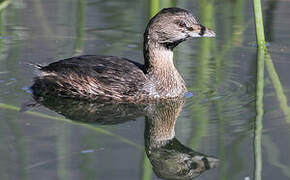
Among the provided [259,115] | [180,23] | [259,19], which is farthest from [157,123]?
[259,19]

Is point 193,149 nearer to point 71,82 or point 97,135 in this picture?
point 97,135

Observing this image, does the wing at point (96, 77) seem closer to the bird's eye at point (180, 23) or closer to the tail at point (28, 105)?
the tail at point (28, 105)

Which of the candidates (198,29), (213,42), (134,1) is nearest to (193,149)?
(198,29)

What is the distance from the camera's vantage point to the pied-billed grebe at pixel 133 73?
308 inches

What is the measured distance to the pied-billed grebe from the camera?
782cm

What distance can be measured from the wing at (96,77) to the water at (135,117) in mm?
450

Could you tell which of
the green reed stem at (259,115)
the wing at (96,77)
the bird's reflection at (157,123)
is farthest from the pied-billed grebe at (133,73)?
the green reed stem at (259,115)

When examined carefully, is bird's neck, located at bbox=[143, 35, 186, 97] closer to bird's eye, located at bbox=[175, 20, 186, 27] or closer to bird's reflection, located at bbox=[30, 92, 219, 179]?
bird's reflection, located at bbox=[30, 92, 219, 179]

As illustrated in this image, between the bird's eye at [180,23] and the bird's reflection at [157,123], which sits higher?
the bird's eye at [180,23]

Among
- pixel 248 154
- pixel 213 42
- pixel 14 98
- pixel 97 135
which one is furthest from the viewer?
pixel 213 42

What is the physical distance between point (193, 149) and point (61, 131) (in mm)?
1356

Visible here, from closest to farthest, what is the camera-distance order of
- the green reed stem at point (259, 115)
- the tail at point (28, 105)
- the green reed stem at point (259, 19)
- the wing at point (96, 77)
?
the green reed stem at point (259, 115) → the tail at point (28, 105) → the wing at point (96, 77) → the green reed stem at point (259, 19)

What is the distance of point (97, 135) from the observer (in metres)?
6.50

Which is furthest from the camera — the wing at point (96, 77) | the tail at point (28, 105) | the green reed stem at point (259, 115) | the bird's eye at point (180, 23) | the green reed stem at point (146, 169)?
the bird's eye at point (180, 23)
